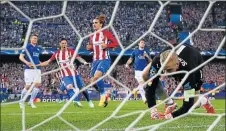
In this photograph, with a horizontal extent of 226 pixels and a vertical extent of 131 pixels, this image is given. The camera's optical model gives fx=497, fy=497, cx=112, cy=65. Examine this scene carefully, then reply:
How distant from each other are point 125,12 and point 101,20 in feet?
35.5

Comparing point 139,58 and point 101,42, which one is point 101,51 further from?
point 139,58

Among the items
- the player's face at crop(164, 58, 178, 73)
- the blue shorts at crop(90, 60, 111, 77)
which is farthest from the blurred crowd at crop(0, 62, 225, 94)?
the player's face at crop(164, 58, 178, 73)

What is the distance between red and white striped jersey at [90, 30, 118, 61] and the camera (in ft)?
23.6

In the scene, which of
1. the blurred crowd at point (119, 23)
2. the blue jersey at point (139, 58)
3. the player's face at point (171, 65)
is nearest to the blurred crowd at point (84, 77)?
the blurred crowd at point (119, 23)

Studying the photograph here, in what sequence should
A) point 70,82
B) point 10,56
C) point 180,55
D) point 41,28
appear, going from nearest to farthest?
point 180,55 < point 70,82 < point 41,28 < point 10,56

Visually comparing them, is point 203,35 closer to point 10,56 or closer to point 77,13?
point 77,13

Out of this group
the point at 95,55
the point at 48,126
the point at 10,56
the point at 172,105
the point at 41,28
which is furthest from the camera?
the point at 10,56

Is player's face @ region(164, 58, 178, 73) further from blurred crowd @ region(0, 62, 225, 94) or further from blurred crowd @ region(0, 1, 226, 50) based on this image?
blurred crowd @ region(0, 1, 226, 50)

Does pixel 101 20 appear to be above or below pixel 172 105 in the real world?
above

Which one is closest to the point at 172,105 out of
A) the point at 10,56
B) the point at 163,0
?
the point at 163,0

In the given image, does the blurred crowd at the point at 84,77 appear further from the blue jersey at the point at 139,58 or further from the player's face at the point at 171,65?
the player's face at the point at 171,65

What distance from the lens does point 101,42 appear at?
7.39 metres

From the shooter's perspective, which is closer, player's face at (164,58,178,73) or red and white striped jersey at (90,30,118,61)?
player's face at (164,58,178,73)

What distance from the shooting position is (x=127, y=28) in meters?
17.6
